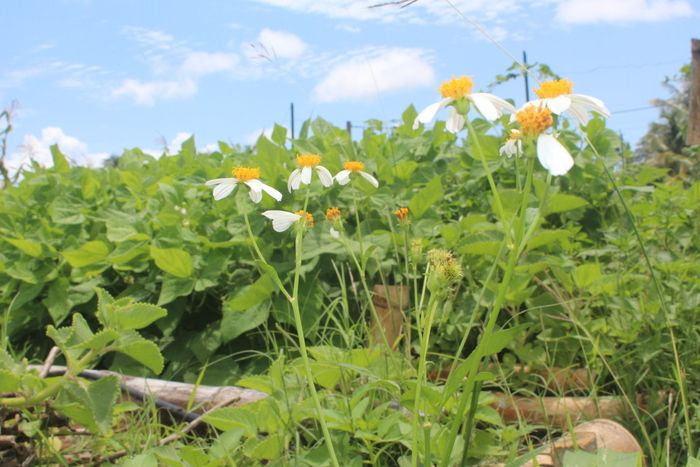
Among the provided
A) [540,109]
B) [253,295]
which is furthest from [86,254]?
[540,109]

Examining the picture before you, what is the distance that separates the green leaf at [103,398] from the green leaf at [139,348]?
65mm

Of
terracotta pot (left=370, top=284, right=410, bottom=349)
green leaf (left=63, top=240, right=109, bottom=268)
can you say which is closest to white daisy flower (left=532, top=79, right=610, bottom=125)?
terracotta pot (left=370, top=284, right=410, bottom=349)

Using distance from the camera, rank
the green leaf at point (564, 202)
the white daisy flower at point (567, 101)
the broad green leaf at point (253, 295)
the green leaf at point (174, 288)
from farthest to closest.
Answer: the green leaf at point (174, 288)
the green leaf at point (564, 202)
the broad green leaf at point (253, 295)
the white daisy flower at point (567, 101)

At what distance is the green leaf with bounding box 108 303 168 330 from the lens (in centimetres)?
142

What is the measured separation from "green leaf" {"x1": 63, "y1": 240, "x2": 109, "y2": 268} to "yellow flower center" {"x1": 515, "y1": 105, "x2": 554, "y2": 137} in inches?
85.3

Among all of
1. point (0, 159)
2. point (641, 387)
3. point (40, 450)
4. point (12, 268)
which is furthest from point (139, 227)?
point (0, 159)

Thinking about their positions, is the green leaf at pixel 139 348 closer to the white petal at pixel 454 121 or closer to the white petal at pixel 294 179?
the white petal at pixel 294 179

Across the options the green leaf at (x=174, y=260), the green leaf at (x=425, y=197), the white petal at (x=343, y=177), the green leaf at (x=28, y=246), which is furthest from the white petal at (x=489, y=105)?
the green leaf at (x=28, y=246)

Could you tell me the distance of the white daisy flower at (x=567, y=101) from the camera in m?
1.00

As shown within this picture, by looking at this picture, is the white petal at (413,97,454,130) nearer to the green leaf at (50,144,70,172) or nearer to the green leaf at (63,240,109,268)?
the green leaf at (63,240,109,268)

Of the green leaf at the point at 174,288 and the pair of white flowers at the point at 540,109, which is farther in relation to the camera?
the green leaf at the point at 174,288

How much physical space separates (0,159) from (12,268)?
1.85 meters

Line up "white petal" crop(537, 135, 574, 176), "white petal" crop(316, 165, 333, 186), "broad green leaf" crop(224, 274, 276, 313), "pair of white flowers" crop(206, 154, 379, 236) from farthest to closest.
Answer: "broad green leaf" crop(224, 274, 276, 313), "white petal" crop(316, 165, 333, 186), "pair of white flowers" crop(206, 154, 379, 236), "white petal" crop(537, 135, 574, 176)

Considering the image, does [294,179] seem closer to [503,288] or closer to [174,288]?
[503,288]
